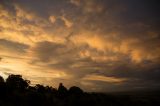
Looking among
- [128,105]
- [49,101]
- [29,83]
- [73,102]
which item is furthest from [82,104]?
[29,83]

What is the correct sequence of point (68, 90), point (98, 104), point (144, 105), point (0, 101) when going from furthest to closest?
point (144, 105) < point (68, 90) < point (98, 104) < point (0, 101)

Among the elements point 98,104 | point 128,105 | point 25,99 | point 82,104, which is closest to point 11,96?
point 25,99

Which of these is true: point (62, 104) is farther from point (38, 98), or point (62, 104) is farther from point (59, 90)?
point (59, 90)

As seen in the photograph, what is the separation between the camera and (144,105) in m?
79.6

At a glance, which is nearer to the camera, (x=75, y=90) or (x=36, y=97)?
(x=36, y=97)

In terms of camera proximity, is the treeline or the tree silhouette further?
the tree silhouette

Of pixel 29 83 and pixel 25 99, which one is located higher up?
pixel 29 83

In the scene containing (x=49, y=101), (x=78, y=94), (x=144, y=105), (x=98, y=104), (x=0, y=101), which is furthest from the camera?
(x=144, y=105)

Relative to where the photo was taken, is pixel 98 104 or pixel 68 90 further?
pixel 68 90

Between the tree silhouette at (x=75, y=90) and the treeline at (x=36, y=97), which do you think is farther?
the tree silhouette at (x=75, y=90)

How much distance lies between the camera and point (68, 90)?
73.8 m

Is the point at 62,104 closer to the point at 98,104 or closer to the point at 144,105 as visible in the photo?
the point at 98,104

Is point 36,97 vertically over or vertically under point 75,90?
under

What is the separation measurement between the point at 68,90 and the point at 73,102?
1556 centimetres
